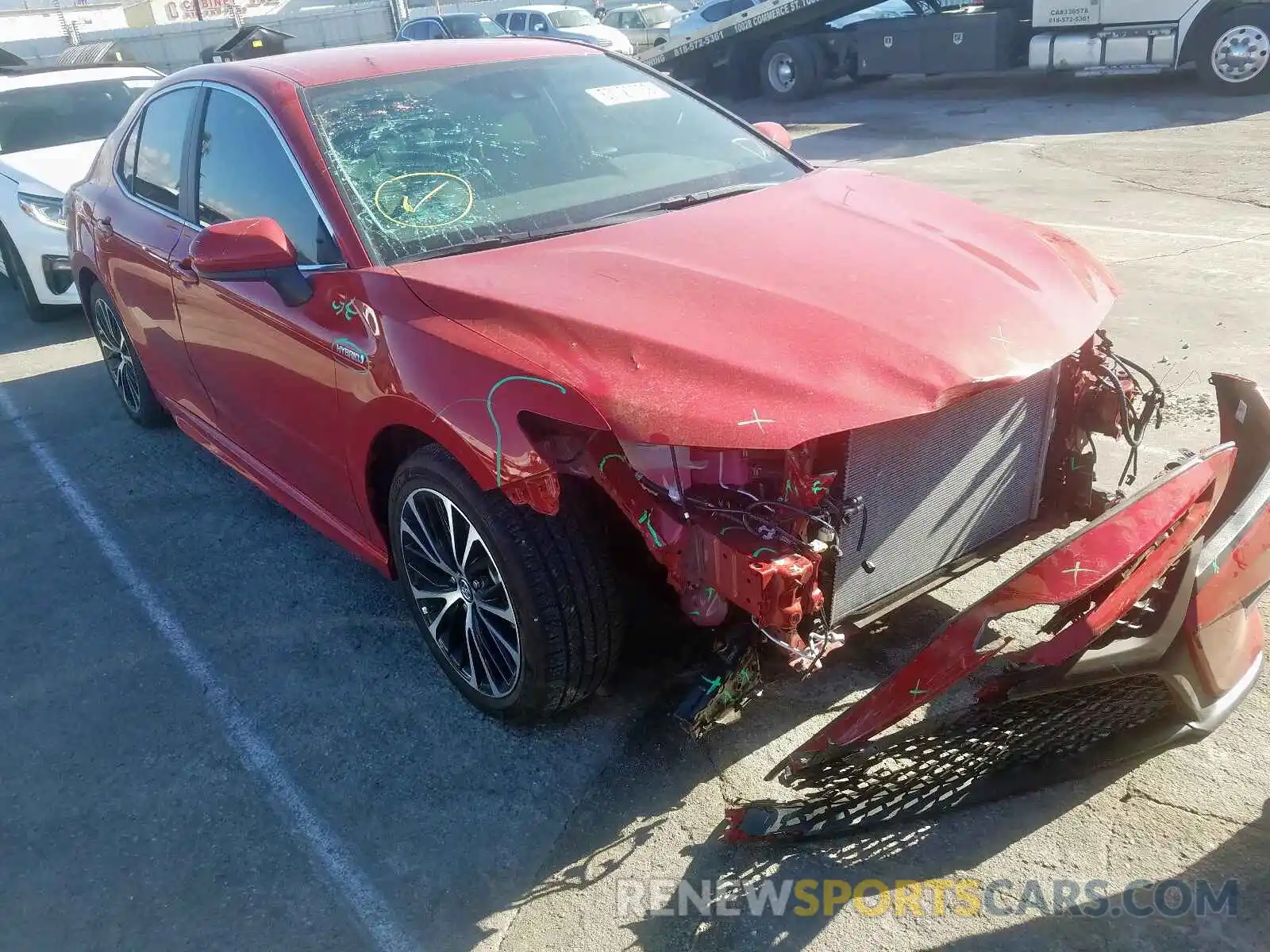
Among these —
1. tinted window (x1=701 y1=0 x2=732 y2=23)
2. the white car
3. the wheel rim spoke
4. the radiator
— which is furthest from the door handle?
tinted window (x1=701 y1=0 x2=732 y2=23)

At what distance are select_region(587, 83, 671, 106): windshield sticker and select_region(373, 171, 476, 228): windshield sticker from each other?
80 centimetres

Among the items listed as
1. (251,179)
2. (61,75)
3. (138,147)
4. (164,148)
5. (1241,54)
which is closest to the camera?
(251,179)

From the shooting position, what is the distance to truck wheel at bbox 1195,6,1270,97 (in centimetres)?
1262

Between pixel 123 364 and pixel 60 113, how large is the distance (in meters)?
4.10

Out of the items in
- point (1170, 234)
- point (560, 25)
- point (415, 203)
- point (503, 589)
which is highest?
point (415, 203)

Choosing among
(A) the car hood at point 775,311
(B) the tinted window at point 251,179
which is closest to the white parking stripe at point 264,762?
(A) the car hood at point 775,311

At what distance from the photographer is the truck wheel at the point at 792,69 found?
16547 mm

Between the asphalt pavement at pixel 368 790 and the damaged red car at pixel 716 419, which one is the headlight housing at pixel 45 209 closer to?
the asphalt pavement at pixel 368 790

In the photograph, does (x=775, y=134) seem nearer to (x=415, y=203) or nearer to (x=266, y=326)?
(x=415, y=203)

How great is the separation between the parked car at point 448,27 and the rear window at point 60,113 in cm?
1271

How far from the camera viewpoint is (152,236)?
13.8ft

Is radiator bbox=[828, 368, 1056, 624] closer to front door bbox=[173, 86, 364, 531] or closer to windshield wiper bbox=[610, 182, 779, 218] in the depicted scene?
windshield wiper bbox=[610, 182, 779, 218]

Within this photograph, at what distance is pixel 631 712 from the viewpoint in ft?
10.2

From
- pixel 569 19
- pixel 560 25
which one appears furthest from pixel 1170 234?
pixel 569 19
